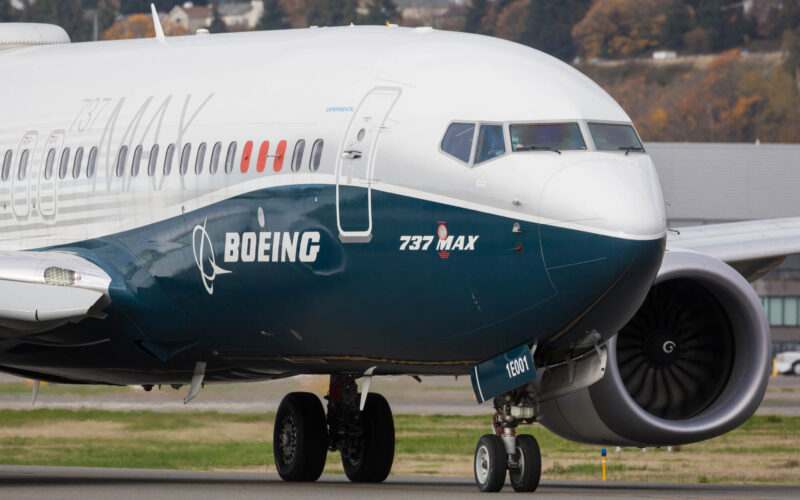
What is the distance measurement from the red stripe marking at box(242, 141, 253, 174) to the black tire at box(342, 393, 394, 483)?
4.47 m

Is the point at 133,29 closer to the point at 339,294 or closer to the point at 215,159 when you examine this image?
the point at 215,159

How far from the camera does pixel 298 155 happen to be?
18578 millimetres

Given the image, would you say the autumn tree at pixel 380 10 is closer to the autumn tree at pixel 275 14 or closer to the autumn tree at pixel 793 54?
the autumn tree at pixel 275 14

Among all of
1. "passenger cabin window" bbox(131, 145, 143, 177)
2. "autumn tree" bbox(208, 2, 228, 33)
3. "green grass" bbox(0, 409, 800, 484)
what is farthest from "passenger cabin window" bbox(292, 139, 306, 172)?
"autumn tree" bbox(208, 2, 228, 33)

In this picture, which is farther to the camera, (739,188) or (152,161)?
(739,188)

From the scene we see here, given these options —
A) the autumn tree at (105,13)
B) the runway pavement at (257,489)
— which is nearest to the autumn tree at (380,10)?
the autumn tree at (105,13)

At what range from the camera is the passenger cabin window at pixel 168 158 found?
798 inches

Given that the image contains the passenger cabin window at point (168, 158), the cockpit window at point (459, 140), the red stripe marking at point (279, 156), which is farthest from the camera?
the passenger cabin window at point (168, 158)

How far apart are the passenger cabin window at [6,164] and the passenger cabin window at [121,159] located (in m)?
2.22

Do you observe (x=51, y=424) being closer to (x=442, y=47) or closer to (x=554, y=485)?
(x=554, y=485)

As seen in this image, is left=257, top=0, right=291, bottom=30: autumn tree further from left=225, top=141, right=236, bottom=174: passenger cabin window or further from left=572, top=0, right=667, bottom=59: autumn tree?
left=225, top=141, right=236, bottom=174: passenger cabin window

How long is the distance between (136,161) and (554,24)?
172 metres

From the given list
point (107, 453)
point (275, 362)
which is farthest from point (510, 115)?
point (107, 453)

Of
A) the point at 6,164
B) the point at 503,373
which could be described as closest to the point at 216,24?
the point at 6,164
